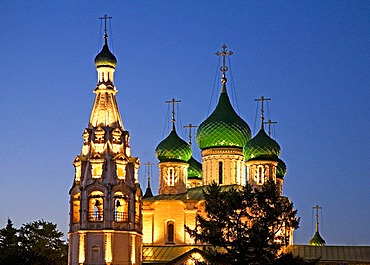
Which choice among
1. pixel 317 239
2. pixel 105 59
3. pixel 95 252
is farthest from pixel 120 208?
pixel 317 239

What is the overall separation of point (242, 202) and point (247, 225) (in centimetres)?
128

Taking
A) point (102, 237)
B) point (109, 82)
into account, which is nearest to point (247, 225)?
point (102, 237)

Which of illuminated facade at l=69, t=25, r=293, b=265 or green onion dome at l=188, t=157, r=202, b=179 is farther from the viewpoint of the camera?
green onion dome at l=188, t=157, r=202, b=179

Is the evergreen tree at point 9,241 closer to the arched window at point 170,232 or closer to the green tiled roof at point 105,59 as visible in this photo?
the arched window at point 170,232

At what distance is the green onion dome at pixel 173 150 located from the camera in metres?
52.1

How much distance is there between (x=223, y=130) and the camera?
167ft

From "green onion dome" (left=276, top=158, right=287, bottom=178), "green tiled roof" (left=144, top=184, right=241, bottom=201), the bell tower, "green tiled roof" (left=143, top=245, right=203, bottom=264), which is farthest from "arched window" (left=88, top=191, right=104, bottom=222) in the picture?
"green onion dome" (left=276, top=158, right=287, bottom=178)

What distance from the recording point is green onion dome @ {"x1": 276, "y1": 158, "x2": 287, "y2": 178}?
55350 millimetres

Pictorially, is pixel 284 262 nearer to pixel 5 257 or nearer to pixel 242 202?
pixel 242 202

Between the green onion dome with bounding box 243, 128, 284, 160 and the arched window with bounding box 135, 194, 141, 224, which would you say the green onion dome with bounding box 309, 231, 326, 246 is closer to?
the green onion dome with bounding box 243, 128, 284, 160

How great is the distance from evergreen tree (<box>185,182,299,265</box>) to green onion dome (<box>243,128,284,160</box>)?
483 inches

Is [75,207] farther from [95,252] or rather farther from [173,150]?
[173,150]

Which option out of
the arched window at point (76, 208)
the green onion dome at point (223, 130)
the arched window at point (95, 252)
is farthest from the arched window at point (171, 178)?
the arched window at point (95, 252)

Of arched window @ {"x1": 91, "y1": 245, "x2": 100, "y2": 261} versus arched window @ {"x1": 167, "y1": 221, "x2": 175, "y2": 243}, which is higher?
arched window @ {"x1": 167, "y1": 221, "x2": 175, "y2": 243}
